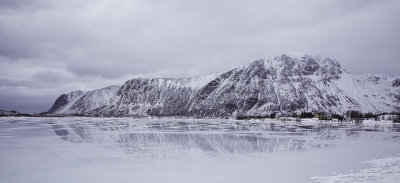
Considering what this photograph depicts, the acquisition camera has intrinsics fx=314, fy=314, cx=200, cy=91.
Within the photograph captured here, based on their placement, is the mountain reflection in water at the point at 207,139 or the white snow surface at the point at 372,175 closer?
the white snow surface at the point at 372,175

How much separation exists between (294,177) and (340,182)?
264cm

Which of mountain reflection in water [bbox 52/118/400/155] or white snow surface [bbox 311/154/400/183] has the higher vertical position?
white snow surface [bbox 311/154/400/183]

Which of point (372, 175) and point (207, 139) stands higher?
point (372, 175)

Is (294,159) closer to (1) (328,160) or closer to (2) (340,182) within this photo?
(1) (328,160)

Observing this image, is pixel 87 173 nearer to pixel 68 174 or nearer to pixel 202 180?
pixel 68 174

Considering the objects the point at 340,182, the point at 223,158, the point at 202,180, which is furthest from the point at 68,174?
the point at 340,182

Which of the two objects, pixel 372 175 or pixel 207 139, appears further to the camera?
pixel 207 139

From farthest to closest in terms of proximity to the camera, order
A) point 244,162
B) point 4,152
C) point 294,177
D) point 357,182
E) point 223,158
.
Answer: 1. point 4,152
2. point 223,158
3. point 244,162
4. point 294,177
5. point 357,182

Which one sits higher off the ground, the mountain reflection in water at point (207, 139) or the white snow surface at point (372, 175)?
the white snow surface at point (372, 175)

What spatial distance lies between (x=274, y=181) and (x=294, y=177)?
1.77m

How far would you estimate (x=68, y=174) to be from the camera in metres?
19.7

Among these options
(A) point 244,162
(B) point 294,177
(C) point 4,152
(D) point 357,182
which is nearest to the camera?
(D) point 357,182

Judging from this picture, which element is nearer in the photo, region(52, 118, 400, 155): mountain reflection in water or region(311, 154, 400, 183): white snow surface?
region(311, 154, 400, 183): white snow surface

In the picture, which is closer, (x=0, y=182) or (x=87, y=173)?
(x=0, y=182)
